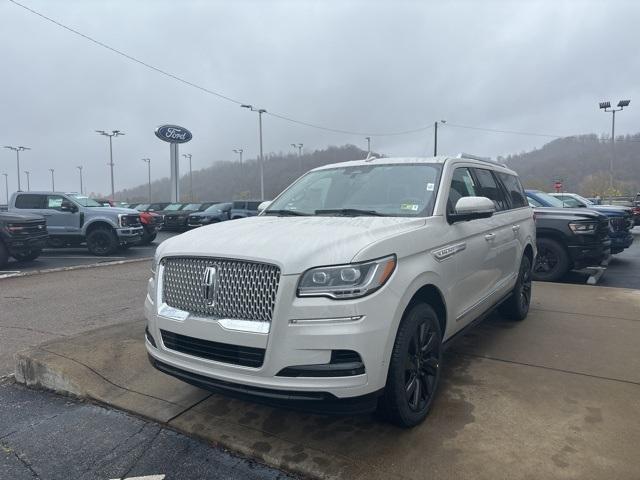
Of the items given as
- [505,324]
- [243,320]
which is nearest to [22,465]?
[243,320]

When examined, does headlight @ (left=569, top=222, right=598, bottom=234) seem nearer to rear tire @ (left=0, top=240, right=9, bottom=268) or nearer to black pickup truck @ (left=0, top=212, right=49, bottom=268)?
black pickup truck @ (left=0, top=212, right=49, bottom=268)

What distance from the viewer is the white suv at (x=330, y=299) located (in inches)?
101

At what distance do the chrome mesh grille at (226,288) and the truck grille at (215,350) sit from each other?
0.56 feet

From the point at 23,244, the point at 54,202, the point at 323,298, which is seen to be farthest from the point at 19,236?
the point at 323,298

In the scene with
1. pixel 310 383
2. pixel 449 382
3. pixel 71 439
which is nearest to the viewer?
pixel 310 383

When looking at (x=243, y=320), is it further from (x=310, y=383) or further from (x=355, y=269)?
(x=355, y=269)

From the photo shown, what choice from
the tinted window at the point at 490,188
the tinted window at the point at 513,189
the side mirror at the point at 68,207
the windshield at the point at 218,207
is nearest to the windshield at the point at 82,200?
the side mirror at the point at 68,207

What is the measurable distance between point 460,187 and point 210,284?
2348mm

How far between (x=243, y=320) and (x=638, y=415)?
109 inches

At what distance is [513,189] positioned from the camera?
18.7 ft

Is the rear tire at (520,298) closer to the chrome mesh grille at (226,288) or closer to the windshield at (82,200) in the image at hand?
the chrome mesh grille at (226,288)

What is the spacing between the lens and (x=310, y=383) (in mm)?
2557

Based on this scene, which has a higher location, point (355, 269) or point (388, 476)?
point (355, 269)

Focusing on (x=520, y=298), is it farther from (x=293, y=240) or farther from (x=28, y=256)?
(x=28, y=256)
